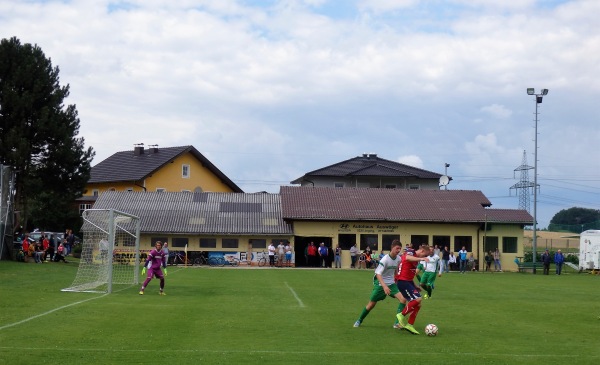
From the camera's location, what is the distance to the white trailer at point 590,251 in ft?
180

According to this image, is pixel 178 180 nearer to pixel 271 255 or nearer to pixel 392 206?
pixel 271 255

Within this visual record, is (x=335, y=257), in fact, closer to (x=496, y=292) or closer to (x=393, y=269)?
(x=496, y=292)

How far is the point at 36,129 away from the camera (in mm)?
50594

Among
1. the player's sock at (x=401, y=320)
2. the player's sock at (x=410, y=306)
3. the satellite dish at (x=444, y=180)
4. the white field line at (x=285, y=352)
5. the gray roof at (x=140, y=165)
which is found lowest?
the white field line at (x=285, y=352)

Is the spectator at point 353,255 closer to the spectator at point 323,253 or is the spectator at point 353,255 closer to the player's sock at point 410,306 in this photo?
the spectator at point 323,253

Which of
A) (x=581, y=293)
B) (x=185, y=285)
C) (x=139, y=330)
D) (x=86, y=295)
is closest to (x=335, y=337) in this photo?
(x=139, y=330)

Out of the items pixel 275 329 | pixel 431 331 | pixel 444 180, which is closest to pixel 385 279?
pixel 431 331

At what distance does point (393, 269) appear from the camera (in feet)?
56.6

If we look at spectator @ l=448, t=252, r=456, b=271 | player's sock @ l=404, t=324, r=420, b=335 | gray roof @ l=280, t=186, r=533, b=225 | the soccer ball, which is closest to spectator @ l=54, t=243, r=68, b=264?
gray roof @ l=280, t=186, r=533, b=225

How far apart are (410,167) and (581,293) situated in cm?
5569

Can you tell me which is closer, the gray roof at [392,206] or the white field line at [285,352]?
the white field line at [285,352]

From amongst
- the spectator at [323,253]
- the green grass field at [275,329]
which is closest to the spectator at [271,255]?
the spectator at [323,253]

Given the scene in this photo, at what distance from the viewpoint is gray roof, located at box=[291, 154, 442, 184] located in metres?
82.8

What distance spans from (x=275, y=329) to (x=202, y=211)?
45.2 metres
